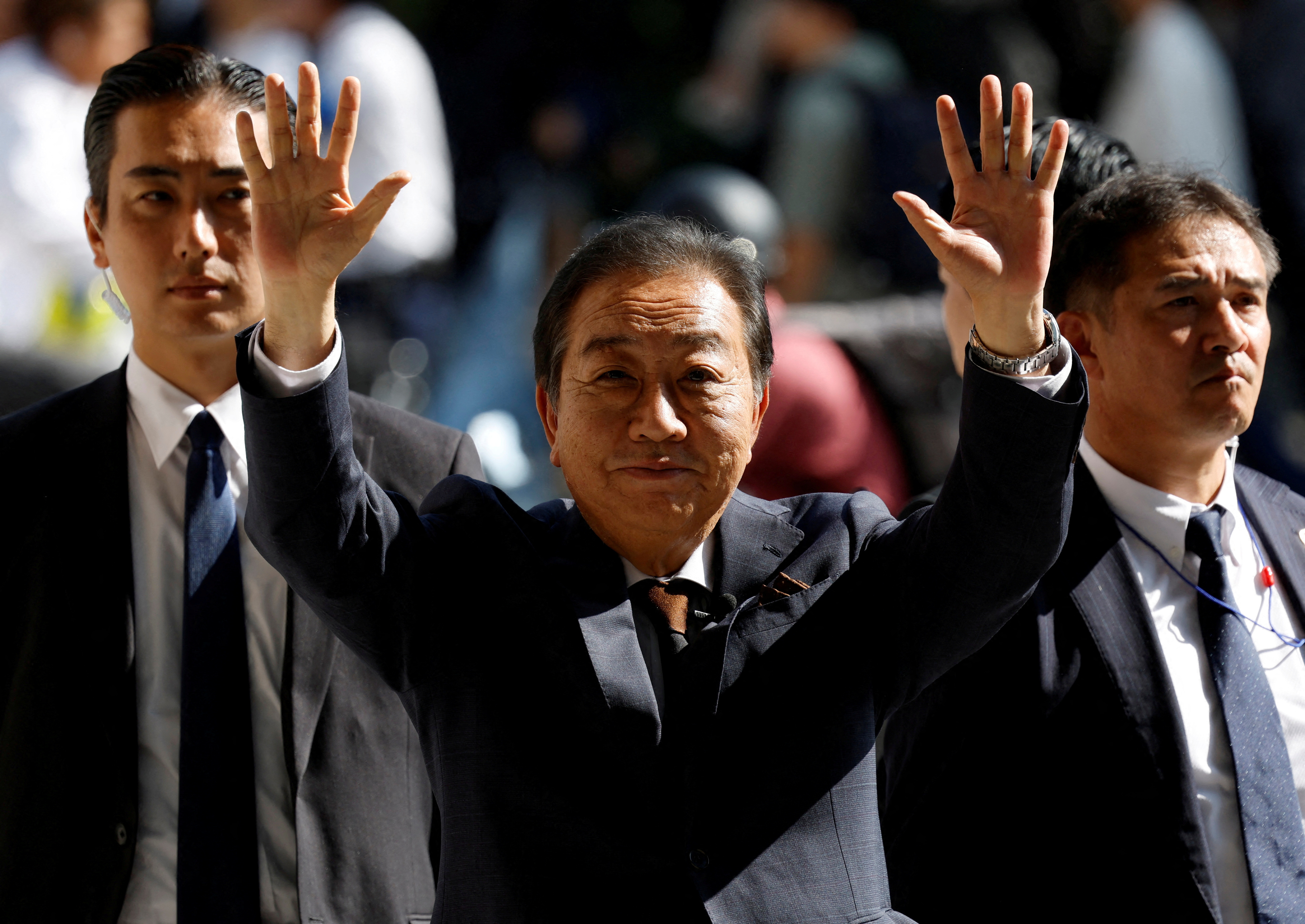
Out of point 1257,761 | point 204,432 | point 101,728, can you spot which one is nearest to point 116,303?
point 204,432

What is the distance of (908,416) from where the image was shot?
190 inches

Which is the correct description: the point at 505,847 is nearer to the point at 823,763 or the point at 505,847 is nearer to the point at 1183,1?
the point at 823,763

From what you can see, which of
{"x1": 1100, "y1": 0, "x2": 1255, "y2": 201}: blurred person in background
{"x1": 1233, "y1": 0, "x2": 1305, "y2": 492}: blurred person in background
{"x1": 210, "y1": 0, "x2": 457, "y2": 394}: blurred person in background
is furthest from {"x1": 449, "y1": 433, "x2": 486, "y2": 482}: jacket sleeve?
{"x1": 1233, "y1": 0, "x2": 1305, "y2": 492}: blurred person in background

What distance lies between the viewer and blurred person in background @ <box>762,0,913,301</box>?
18.5ft

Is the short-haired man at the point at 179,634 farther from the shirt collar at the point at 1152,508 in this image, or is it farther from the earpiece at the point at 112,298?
the shirt collar at the point at 1152,508

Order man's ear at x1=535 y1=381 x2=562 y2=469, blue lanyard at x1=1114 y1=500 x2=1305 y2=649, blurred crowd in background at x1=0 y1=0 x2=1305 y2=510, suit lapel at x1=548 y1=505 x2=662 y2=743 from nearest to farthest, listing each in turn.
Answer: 1. suit lapel at x1=548 y1=505 x2=662 y2=743
2. man's ear at x1=535 y1=381 x2=562 y2=469
3. blue lanyard at x1=1114 y1=500 x2=1305 y2=649
4. blurred crowd in background at x1=0 y1=0 x2=1305 y2=510

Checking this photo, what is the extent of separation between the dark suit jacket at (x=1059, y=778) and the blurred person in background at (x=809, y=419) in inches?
30.1

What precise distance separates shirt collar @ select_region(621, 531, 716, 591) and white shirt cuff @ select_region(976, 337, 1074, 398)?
480 millimetres

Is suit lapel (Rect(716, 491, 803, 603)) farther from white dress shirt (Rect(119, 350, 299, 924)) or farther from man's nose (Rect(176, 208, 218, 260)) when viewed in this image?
man's nose (Rect(176, 208, 218, 260))

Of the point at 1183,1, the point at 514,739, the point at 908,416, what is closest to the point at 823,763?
the point at 514,739

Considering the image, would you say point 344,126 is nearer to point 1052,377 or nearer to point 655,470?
point 655,470

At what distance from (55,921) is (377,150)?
388 cm

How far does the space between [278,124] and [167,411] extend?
85 cm

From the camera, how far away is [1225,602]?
2.25 m
